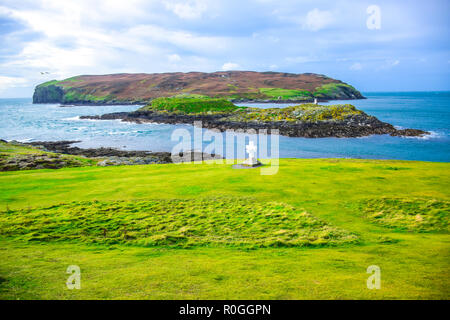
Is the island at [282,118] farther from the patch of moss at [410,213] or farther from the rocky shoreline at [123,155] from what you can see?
the patch of moss at [410,213]

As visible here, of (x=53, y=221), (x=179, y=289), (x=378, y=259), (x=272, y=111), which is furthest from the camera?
(x=272, y=111)

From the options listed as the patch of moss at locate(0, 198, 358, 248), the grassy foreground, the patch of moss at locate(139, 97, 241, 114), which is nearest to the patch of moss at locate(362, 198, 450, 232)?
the grassy foreground

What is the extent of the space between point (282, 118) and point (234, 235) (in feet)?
231

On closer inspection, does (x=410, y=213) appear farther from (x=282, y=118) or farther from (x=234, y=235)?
(x=282, y=118)

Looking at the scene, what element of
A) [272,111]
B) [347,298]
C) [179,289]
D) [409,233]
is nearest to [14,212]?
[179,289]

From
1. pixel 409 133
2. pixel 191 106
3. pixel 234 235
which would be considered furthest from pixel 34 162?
pixel 191 106

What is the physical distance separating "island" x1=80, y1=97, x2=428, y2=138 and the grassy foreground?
152 ft

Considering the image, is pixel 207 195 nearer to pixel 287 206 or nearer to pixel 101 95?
pixel 287 206

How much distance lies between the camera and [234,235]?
11.9 metres

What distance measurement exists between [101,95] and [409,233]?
20752 centimetres

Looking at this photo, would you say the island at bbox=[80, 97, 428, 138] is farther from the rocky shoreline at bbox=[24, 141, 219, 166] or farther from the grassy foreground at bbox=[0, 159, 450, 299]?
the grassy foreground at bbox=[0, 159, 450, 299]

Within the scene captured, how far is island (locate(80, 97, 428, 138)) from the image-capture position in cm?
6619

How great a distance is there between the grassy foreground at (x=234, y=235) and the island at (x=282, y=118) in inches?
1821
